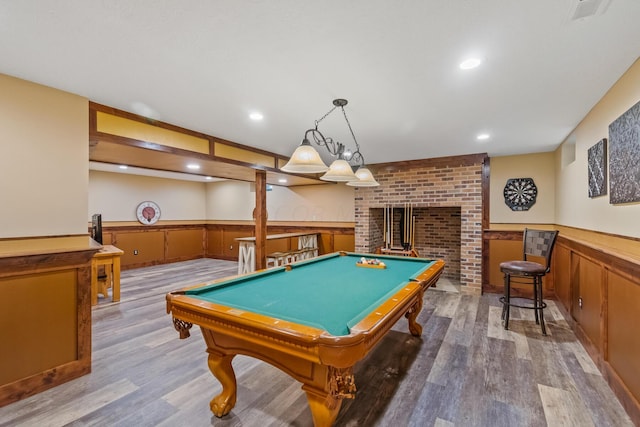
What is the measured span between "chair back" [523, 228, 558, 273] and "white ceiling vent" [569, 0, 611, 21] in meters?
2.40

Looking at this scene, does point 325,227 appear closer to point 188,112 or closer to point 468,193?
point 468,193

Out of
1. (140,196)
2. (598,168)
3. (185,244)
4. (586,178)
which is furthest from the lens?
(185,244)

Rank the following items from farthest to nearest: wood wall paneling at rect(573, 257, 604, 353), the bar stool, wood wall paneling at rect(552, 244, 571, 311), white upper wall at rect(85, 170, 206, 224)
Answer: white upper wall at rect(85, 170, 206, 224) < wood wall paneling at rect(552, 244, 571, 311) < the bar stool < wood wall paneling at rect(573, 257, 604, 353)

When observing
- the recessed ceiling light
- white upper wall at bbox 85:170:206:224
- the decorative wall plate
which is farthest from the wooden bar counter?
the decorative wall plate

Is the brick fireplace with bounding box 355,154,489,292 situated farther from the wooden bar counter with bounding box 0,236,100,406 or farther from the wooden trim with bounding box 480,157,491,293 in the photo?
the wooden bar counter with bounding box 0,236,100,406

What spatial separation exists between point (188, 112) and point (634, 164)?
143 inches

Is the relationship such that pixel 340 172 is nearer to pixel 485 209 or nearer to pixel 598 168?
pixel 598 168

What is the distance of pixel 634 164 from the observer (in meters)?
1.95

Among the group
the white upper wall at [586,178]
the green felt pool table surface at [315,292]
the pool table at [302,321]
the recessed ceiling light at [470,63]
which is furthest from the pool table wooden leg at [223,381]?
the white upper wall at [586,178]

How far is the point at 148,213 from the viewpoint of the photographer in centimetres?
717

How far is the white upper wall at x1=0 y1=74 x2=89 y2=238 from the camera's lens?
2.09m

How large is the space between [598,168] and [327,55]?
2.65 meters

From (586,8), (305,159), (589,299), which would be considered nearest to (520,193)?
(589,299)

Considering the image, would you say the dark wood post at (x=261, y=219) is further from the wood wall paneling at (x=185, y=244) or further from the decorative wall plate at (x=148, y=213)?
the decorative wall plate at (x=148, y=213)
